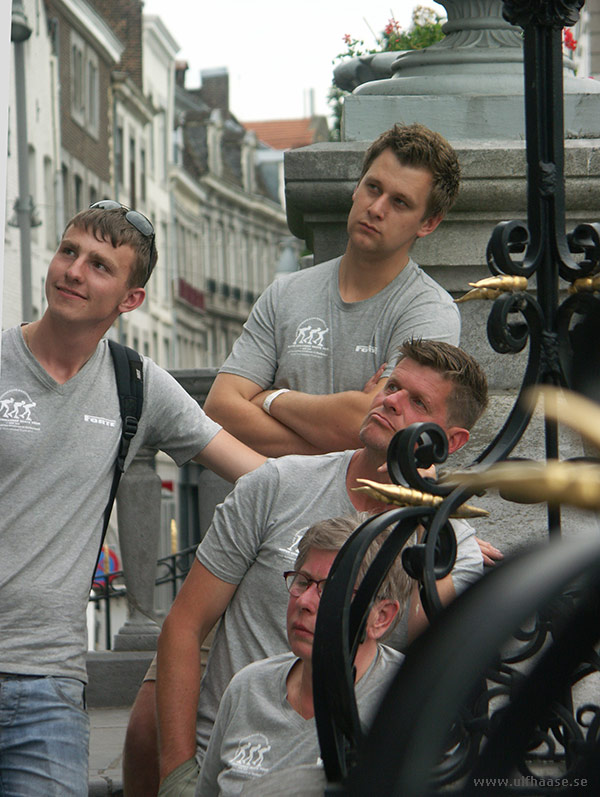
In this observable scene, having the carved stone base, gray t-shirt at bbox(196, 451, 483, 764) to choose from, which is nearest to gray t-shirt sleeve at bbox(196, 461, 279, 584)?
gray t-shirt at bbox(196, 451, 483, 764)

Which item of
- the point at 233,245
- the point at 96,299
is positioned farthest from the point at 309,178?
the point at 233,245

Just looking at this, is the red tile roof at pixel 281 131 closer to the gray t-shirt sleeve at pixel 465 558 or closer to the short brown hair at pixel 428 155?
the short brown hair at pixel 428 155

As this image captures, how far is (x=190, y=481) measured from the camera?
41.7 metres

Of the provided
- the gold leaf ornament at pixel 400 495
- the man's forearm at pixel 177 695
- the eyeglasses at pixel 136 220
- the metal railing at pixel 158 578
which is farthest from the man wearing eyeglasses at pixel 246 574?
the metal railing at pixel 158 578

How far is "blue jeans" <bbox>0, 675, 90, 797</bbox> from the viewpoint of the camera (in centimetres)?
312

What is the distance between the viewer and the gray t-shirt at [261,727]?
2.80m

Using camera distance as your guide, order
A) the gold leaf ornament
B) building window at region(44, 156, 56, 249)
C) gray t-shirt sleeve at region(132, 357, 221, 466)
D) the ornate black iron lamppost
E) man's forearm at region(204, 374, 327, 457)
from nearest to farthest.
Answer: the ornate black iron lamppost → the gold leaf ornament → gray t-shirt sleeve at region(132, 357, 221, 466) → man's forearm at region(204, 374, 327, 457) → building window at region(44, 156, 56, 249)

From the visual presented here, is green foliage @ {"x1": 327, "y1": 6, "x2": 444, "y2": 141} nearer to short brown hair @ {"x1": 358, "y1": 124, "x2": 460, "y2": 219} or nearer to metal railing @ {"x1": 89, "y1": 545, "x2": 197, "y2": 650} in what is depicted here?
metal railing @ {"x1": 89, "y1": 545, "x2": 197, "y2": 650}

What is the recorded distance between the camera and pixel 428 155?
3.64 metres

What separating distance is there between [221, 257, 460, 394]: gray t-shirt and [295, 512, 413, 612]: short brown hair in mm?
765

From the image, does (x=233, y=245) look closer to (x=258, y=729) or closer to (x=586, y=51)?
(x=586, y=51)

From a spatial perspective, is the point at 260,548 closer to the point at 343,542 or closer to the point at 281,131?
the point at 343,542

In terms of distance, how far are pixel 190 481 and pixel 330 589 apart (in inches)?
1582

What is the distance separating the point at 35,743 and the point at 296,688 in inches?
24.3
